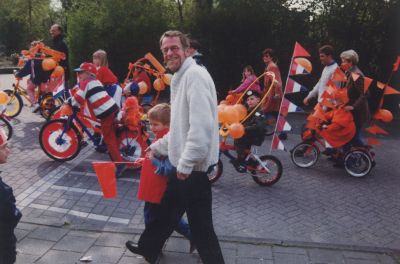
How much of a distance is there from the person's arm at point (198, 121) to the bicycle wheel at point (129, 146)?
3753mm

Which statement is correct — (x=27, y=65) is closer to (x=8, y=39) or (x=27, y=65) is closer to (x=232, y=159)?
(x=232, y=159)

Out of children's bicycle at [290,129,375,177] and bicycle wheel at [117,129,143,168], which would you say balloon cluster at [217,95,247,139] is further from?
children's bicycle at [290,129,375,177]

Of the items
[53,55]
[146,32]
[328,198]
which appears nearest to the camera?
[328,198]

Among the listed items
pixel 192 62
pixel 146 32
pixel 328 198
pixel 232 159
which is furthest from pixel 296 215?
pixel 146 32

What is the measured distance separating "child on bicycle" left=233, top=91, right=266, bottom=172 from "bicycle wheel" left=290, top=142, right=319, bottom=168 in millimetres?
1420

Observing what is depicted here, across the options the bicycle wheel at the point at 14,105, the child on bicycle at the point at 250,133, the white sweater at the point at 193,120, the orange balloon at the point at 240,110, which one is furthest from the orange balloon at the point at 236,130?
the bicycle wheel at the point at 14,105

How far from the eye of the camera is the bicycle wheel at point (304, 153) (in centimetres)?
717

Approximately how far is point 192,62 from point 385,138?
770 centimetres

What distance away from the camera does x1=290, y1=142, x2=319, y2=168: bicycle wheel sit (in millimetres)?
7166

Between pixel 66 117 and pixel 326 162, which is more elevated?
pixel 66 117

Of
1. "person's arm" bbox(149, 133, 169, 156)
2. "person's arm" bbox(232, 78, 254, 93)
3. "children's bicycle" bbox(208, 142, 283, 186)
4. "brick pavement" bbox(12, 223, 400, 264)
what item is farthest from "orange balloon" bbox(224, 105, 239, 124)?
"person's arm" bbox(232, 78, 254, 93)

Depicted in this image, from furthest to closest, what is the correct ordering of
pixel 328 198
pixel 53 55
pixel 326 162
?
1. pixel 53 55
2. pixel 326 162
3. pixel 328 198

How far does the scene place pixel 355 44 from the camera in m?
12.0

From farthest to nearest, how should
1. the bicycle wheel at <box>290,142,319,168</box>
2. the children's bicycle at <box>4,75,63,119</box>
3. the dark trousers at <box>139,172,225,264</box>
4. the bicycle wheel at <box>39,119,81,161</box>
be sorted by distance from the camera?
the children's bicycle at <box>4,75,63,119</box>, the bicycle wheel at <box>290,142,319,168</box>, the bicycle wheel at <box>39,119,81,161</box>, the dark trousers at <box>139,172,225,264</box>
